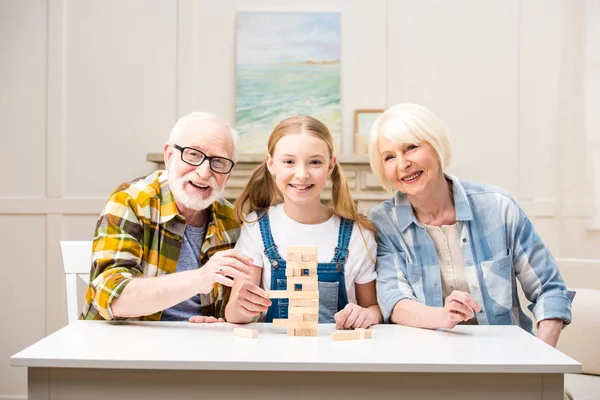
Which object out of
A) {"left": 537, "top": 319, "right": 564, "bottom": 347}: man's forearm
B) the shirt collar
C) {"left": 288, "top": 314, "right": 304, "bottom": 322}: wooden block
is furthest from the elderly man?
{"left": 537, "top": 319, "right": 564, "bottom": 347}: man's forearm

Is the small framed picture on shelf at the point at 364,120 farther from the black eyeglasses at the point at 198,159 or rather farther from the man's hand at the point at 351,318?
the man's hand at the point at 351,318

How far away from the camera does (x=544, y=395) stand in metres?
1.52

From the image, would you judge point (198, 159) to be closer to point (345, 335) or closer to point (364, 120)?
point (345, 335)

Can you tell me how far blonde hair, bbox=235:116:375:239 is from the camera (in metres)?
2.21

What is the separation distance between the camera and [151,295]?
1941 millimetres

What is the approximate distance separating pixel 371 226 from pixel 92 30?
316 centimetres

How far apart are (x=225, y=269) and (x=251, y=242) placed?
18.2 inches

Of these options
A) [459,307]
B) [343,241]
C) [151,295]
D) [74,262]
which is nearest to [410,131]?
[343,241]

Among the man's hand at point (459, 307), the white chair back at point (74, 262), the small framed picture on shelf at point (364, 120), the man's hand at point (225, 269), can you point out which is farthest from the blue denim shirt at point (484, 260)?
the small framed picture on shelf at point (364, 120)

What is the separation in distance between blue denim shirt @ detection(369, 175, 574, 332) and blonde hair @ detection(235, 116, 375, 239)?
→ 14cm

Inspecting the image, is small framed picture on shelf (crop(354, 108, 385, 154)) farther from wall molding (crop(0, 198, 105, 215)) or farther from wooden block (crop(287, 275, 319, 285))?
wooden block (crop(287, 275, 319, 285))

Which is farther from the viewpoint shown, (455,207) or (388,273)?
(455,207)

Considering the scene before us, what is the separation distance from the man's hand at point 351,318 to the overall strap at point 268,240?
13.9 inches

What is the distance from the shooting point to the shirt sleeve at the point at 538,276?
2121 millimetres
